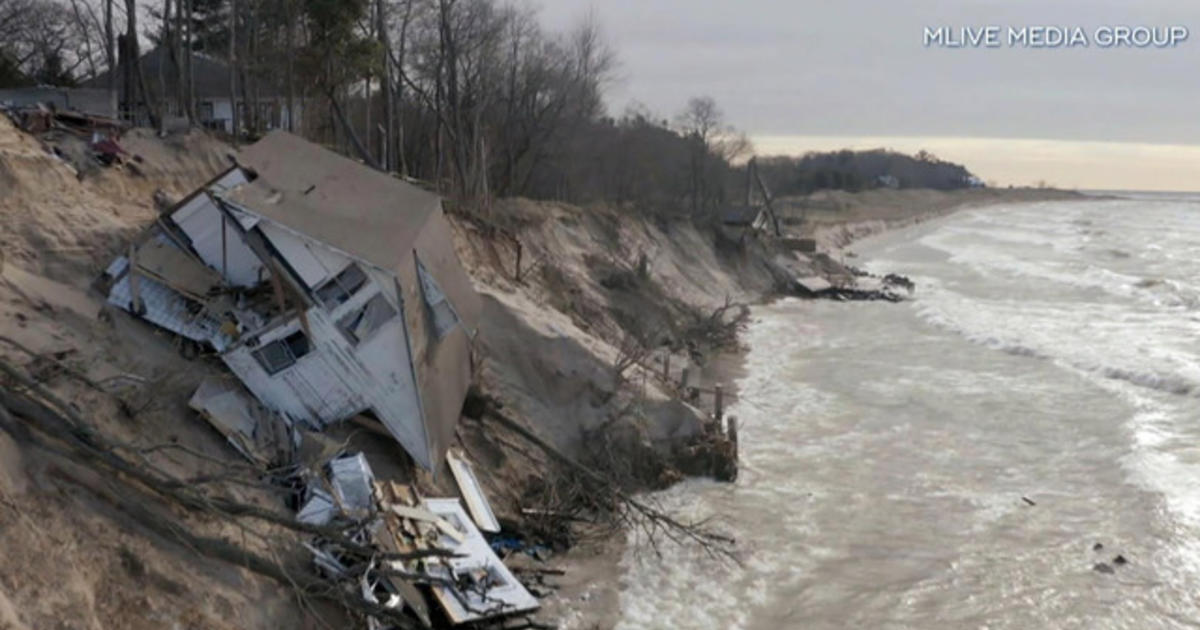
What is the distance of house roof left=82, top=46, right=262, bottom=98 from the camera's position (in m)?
39.2

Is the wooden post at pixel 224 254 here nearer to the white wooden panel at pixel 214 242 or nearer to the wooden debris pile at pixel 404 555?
the white wooden panel at pixel 214 242

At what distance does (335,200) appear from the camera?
567 inches

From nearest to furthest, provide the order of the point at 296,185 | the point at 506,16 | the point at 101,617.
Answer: the point at 101,617, the point at 296,185, the point at 506,16

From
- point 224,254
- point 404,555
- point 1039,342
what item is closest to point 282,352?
point 224,254

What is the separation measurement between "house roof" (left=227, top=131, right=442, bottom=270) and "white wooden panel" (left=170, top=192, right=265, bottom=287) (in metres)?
0.64

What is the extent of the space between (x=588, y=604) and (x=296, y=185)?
22.5 feet

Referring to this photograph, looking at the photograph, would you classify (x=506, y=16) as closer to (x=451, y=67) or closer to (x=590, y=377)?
(x=451, y=67)

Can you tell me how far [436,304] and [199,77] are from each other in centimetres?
2948

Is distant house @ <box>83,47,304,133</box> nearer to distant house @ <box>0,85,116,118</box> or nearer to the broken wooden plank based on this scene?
distant house @ <box>0,85,116,118</box>

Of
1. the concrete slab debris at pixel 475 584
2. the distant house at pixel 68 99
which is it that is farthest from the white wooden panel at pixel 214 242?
the distant house at pixel 68 99

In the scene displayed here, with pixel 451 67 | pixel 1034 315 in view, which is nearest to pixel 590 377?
pixel 451 67

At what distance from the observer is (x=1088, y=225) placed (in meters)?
113

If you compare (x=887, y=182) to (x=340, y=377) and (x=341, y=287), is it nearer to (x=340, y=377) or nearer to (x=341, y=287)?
(x=341, y=287)

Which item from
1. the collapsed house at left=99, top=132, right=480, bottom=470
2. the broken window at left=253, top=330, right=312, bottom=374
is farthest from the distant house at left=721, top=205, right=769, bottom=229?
the broken window at left=253, top=330, right=312, bottom=374
